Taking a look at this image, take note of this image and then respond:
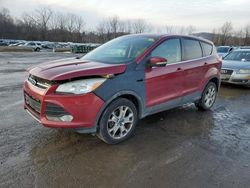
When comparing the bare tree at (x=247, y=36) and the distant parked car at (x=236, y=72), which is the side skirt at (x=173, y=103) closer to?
the distant parked car at (x=236, y=72)

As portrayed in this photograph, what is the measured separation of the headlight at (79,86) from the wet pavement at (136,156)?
915mm

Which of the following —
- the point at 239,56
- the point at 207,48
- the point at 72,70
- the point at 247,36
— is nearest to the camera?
the point at 72,70

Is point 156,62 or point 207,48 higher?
point 207,48

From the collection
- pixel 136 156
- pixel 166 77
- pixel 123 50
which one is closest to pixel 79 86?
pixel 136 156

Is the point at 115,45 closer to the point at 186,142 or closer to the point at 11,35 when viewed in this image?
the point at 186,142

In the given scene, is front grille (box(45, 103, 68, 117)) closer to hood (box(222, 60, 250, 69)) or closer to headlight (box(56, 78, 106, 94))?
headlight (box(56, 78, 106, 94))

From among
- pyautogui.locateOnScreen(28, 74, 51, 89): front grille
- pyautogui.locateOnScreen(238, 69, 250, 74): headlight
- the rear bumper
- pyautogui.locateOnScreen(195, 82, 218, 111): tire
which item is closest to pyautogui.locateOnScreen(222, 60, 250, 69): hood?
pyautogui.locateOnScreen(238, 69, 250, 74): headlight

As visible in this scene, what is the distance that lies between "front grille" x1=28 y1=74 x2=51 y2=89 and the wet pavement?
0.92 meters

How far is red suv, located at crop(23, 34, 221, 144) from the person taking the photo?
340cm

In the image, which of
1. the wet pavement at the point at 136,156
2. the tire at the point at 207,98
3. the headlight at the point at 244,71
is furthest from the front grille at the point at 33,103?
the headlight at the point at 244,71

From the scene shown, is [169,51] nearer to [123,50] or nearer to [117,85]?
[123,50]

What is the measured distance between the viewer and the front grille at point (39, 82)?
346 centimetres

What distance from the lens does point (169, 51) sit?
15.2ft

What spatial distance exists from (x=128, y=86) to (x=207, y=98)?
2.86 metres
